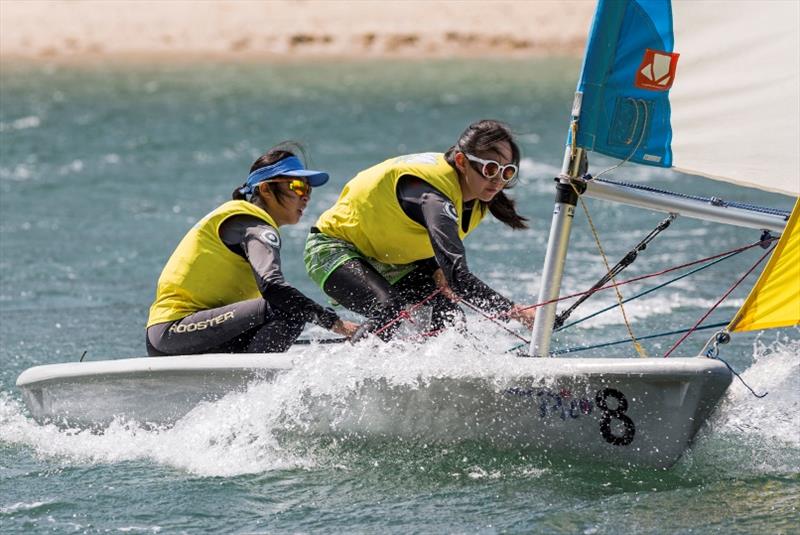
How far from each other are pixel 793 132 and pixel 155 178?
9.82 m

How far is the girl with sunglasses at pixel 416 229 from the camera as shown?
15.9 feet

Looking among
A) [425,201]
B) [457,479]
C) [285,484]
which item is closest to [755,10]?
[425,201]

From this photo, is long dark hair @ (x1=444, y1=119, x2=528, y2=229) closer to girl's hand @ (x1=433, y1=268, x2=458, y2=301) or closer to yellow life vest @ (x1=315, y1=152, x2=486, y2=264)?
yellow life vest @ (x1=315, y1=152, x2=486, y2=264)

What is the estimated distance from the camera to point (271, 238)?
4980 millimetres

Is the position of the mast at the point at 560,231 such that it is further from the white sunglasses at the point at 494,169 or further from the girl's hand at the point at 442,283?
the girl's hand at the point at 442,283

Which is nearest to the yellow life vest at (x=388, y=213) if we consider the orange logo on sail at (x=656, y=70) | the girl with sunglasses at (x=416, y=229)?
the girl with sunglasses at (x=416, y=229)

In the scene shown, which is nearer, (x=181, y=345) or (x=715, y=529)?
(x=715, y=529)

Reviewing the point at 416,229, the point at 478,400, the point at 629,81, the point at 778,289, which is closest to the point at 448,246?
the point at 416,229

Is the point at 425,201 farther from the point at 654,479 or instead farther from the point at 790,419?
the point at 790,419

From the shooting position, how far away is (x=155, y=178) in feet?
45.0

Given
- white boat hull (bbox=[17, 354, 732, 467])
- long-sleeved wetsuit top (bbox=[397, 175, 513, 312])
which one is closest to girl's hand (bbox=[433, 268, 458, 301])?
long-sleeved wetsuit top (bbox=[397, 175, 513, 312])

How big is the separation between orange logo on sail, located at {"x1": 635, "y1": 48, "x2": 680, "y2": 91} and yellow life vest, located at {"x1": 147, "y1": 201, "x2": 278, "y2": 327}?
1.57 m

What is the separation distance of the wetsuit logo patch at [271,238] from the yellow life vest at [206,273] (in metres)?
0.11

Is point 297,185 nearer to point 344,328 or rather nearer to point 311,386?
point 344,328
